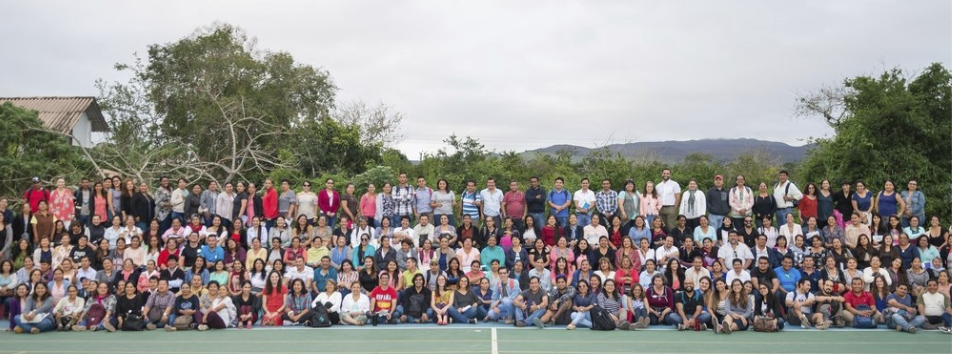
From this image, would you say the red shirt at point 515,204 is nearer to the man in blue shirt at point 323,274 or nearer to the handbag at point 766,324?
the man in blue shirt at point 323,274

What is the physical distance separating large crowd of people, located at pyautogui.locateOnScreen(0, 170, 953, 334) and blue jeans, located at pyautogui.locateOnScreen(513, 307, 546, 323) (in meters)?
0.04

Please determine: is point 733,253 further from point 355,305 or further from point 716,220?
point 355,305

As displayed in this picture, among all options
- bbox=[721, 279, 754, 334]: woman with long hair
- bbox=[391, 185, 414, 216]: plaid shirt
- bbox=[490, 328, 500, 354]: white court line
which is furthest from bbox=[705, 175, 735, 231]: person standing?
bbox=[391, 185, 414, 216]: plaid shirt

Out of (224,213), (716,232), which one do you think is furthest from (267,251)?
(716,232)

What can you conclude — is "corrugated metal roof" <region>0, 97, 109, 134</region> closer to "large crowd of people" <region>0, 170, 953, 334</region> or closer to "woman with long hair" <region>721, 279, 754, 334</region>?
"large crowd of people" <region>0, 170, 953, 334</region>

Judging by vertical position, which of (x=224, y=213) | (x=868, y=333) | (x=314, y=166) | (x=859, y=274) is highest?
(x=314, y=166)

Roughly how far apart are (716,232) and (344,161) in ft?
39.8

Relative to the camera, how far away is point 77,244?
40.0 feet

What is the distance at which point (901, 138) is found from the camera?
17.7 metres

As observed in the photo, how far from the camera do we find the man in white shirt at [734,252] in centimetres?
1177

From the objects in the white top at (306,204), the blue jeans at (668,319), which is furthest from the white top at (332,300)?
the blue jeans at (668,319)

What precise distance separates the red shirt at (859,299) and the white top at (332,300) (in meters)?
6.92

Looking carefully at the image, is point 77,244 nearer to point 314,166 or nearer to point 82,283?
point 82,283

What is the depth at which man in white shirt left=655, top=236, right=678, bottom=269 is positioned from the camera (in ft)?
38.9
